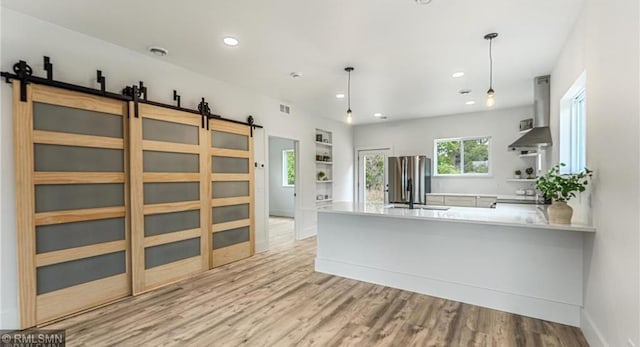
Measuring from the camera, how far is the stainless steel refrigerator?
6465mm

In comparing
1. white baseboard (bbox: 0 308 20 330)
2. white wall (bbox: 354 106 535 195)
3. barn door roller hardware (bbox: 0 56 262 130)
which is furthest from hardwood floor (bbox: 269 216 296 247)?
white baseboard (bbox: 0 308 20 330)

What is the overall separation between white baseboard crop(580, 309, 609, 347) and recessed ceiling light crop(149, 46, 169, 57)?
4.74 metres

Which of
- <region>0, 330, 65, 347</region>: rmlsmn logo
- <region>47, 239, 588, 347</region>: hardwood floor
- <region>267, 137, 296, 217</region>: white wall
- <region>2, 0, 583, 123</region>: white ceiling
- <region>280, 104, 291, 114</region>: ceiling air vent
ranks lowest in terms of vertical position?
<region>47, 239, 588, 347</region>: hardwood floor

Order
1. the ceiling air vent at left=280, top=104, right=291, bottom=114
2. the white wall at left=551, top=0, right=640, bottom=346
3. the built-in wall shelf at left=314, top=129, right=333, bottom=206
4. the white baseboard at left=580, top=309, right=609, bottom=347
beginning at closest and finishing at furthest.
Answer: the white wall at left=551, top=0, right=640, bottom=346, the white baseboard at left=580, top=309, right=609, bottom=347, the ceiling air vent at left=280, top=104, right=291, bottom=114, the built-in wall shelf at left=314, top=129, right=333, bottom=206

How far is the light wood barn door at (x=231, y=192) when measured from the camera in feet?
13.9

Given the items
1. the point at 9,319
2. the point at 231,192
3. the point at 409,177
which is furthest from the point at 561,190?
the point at 9,319

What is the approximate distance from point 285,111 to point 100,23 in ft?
10.6

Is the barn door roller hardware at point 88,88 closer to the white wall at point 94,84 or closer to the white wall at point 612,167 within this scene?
the white wall at point 94,84

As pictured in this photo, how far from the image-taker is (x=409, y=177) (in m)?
6.51

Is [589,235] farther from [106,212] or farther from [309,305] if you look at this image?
[106,212]

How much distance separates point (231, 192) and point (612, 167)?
13.8 feet

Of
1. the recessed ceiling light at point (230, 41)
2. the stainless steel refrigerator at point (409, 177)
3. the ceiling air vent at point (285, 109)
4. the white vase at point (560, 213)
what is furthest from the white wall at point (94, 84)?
the white vase at point (560, 213)

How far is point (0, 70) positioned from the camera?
246 centimetres

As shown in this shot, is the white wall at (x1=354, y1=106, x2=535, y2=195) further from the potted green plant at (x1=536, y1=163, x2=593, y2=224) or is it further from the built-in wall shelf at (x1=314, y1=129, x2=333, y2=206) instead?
the potted green plant at (x1=536, y1=163, x2=593, y2=224)
